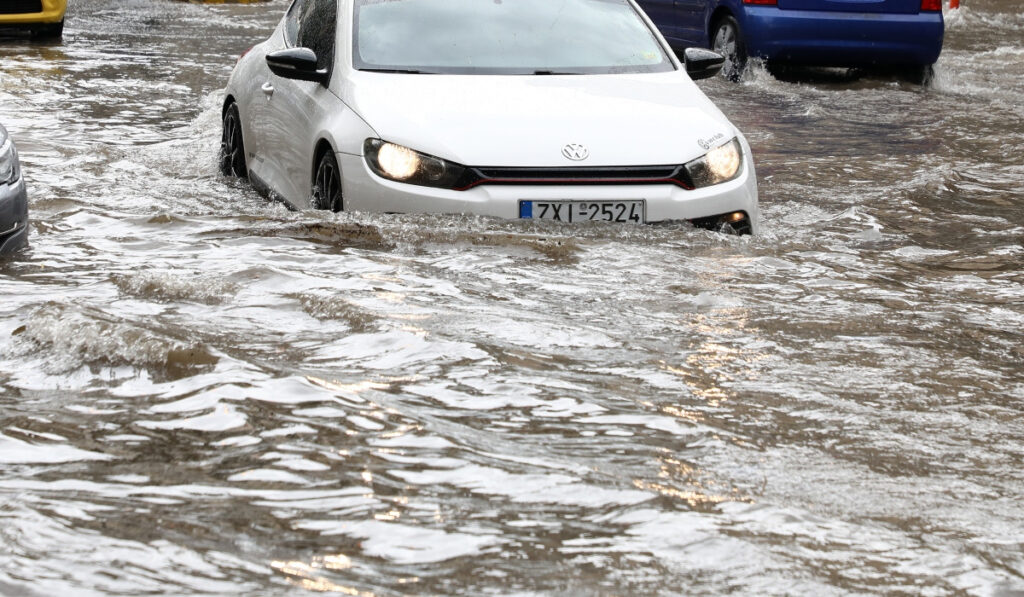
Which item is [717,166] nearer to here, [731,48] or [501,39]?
[501,39]

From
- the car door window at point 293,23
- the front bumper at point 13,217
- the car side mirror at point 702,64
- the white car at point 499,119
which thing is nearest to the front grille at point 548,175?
the white car at point 499,119

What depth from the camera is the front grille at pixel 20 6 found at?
16.9m

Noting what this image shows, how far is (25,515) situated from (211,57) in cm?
1363

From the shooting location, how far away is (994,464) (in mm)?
4047

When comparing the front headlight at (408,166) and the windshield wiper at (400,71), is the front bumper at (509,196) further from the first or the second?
the windshield wiper at (400,71)

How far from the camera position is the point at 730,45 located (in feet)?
48.4

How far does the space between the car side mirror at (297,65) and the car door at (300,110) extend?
57 mm

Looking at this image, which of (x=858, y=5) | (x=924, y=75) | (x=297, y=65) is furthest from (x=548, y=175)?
(x=924, y=75)

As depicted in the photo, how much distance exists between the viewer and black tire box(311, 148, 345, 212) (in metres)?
7.02

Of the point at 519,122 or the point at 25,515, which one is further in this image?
the point at 519,122

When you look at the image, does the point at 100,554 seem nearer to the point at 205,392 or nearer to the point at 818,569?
the point at 205,392

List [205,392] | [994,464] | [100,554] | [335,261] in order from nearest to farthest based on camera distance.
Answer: [100,554] < [994,464] < [205,392] < [335,261]

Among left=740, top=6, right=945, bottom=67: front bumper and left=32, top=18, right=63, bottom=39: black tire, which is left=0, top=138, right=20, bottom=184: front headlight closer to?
left=740, top=6, right=945, bottom=67: front bumper

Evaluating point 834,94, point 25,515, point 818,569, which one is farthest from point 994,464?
point 834,94
